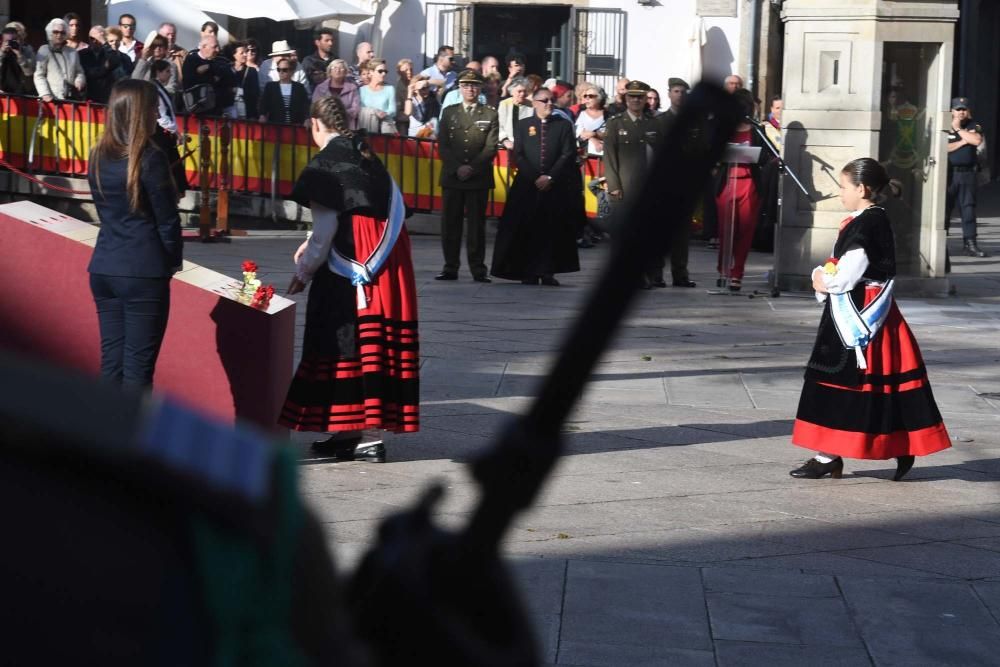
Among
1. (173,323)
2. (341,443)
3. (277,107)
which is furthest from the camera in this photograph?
(277,107)

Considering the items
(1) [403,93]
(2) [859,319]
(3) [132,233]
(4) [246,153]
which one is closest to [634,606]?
(2) [859,319]

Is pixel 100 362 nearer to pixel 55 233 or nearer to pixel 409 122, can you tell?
pixel 55 233

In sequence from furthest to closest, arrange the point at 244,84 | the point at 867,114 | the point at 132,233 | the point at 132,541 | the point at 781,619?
the point at 244,84
the point at 867,114
the point at 132,233
the point at 781,619
the point at 132,541

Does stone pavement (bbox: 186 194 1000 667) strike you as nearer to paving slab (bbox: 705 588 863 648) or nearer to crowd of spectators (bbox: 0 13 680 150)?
paving slab (bbox: 705 588 863 648)

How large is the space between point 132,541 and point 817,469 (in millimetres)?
6569

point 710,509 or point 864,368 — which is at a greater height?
point 864,368

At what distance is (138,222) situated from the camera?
22.5 ft

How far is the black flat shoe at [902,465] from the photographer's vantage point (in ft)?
23.9

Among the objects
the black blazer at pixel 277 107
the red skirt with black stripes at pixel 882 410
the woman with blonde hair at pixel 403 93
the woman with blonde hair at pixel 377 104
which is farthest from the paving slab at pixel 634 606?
the woman with blonde hair at pixel 403 93

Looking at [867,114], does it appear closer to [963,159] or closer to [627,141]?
[627,141]

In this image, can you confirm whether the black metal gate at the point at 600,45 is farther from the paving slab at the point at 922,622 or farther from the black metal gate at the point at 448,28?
the paving slab at the point at 922,622

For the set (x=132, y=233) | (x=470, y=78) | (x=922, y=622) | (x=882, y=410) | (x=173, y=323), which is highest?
(x=470, y=78)

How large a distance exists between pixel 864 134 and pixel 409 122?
729cm

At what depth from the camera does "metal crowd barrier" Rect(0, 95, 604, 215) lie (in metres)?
18.7
